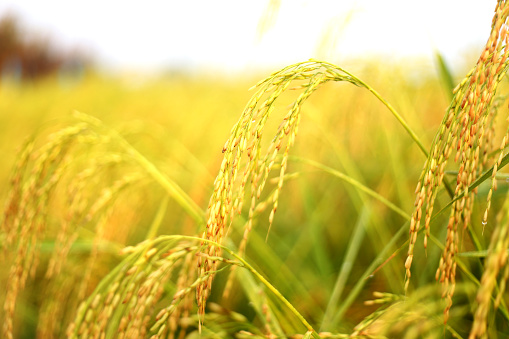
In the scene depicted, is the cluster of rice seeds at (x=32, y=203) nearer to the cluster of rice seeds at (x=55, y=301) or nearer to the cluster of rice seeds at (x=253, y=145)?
the cluster of rice seeds at (x=55, y=301)

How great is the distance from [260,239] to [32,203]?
2.06ft

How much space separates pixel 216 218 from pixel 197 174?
1.41 meters

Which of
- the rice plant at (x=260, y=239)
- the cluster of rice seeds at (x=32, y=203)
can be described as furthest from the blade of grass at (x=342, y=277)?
the cluster of rice seeds at (x=32, y=203)

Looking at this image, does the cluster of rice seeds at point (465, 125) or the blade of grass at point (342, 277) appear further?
the blade of grass at point (342, 277)

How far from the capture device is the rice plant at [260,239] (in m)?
0.75

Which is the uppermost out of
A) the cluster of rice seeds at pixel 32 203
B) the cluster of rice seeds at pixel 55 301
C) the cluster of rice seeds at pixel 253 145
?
the cluster of rice seeds at pixel 253 145

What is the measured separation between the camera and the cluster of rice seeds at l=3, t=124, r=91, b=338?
1.15 metres

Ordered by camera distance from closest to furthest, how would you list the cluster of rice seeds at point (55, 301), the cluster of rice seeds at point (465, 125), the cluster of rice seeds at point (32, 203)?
the cluster of rice seeds at point (465, 125) → the cluster of rice seeds at point (32, 203) → the cluster of rice seeds at point (55, 301)

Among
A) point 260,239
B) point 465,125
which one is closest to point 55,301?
point 260,239

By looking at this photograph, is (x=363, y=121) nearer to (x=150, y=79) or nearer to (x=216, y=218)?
(x=216, y=218)

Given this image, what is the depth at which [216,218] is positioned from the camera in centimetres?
77

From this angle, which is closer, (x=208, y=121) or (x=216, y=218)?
(x=216, y=218)

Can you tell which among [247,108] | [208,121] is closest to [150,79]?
[208,121]

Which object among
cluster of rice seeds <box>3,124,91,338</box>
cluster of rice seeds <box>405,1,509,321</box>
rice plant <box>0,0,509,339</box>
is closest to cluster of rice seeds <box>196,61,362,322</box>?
rice plant <box>0,0,509,339</box>
